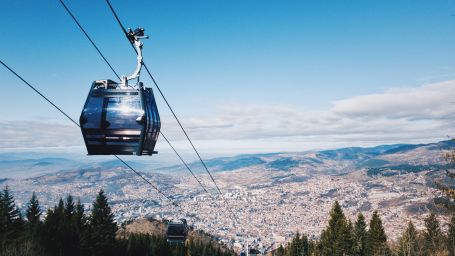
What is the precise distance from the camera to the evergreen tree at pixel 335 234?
181 feet

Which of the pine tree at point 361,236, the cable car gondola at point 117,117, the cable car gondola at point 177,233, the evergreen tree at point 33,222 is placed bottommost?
the pine tree at point 361,236

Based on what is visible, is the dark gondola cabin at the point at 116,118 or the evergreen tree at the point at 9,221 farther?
→ the evergreen tree at the point at 9,221

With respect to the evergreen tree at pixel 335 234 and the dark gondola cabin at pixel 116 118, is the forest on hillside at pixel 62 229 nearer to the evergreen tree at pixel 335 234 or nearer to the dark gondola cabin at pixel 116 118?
the evergreen tree at pixel 335 234

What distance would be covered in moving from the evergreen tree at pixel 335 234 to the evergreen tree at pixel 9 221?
139ft

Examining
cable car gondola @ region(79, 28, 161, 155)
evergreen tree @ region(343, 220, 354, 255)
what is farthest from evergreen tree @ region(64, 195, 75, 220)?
cable car gondola @ region(79, 28, 161, 155)

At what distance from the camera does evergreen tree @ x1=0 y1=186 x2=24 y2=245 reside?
5009 cm

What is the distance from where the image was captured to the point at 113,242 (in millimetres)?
58938

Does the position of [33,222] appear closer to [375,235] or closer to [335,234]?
[335,234]

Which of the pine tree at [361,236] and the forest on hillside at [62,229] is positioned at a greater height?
the forest on hillside at [62,229]

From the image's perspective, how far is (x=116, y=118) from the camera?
44.9 feet

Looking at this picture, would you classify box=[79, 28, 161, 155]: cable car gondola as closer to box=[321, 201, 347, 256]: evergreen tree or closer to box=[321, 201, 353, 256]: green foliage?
box=[321, 201, 347, 256]: evergreen tree

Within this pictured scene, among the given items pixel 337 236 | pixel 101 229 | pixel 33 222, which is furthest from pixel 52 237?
pixel 337 236

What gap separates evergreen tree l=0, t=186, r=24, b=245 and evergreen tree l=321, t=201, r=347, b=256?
4236 cm

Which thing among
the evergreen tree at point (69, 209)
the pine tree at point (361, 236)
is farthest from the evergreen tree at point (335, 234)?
the evergreen tree at point (69, 209)
